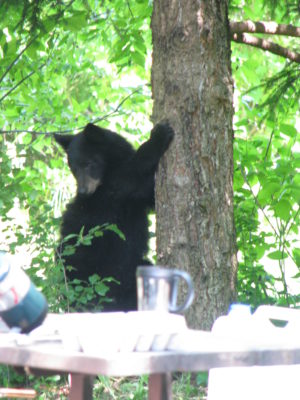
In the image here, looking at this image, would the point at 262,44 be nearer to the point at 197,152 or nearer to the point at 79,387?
the point at 197,152

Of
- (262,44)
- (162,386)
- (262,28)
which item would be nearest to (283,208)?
(262,44)

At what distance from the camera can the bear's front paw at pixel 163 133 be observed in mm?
4344

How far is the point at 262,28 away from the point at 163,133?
108cm

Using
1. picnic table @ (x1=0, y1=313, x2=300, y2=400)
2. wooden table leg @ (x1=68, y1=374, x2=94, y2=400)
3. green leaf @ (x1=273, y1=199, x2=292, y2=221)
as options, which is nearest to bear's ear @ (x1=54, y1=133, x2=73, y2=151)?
green leaf @ (x1=273, y1=199, x2=292, y2=221)

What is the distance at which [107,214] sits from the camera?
5.60m

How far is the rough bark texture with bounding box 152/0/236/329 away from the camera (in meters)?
4.20

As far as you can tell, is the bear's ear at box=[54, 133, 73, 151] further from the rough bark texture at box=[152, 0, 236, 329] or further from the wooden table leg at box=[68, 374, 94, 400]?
the wooden table leg at box=[68, 374, 94, 400]

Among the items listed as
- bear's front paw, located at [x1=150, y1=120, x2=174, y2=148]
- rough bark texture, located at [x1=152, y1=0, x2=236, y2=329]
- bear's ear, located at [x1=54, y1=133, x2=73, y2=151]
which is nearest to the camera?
rough bark texture, located at [x1=152, y1=0, x2=236, y2=329]

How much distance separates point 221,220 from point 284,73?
1652mm

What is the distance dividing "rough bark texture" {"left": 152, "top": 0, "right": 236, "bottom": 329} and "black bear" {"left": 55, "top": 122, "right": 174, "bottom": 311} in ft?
3.65

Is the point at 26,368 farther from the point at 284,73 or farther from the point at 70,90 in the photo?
the point at 70,90

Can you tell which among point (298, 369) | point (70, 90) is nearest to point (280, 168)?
point (298, 369)

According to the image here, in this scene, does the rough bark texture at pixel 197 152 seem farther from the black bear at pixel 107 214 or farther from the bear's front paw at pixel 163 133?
the black bear at pixel 107 214

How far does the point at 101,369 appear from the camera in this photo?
1535 millimetres
